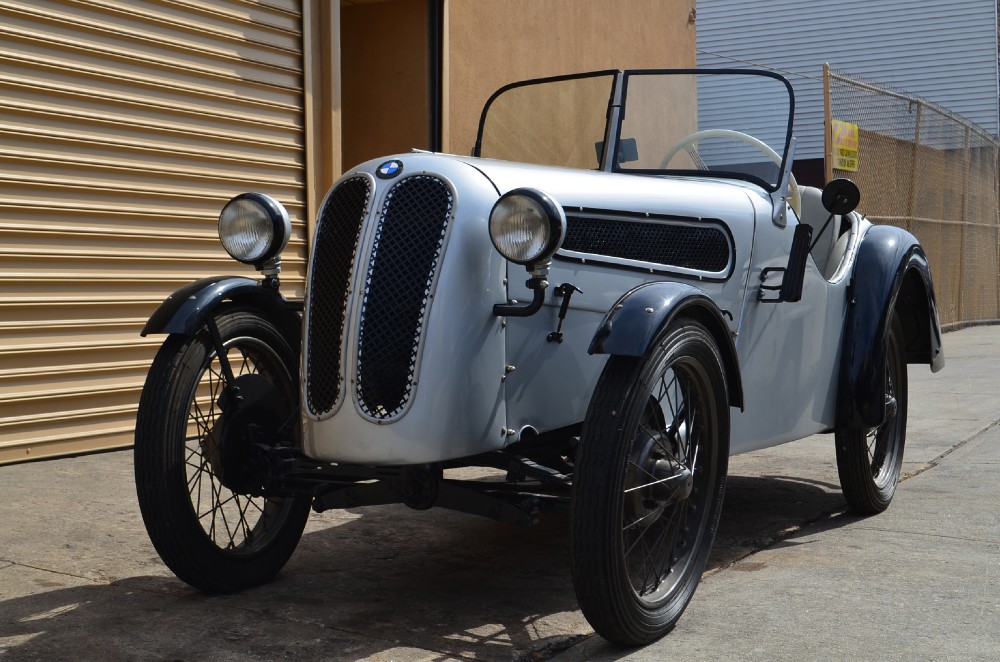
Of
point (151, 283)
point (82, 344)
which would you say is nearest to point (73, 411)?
point (82, 344)

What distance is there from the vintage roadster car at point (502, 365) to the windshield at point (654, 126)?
0.85ft

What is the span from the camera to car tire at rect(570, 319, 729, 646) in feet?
9.75

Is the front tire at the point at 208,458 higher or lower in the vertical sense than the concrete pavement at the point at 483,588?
higher

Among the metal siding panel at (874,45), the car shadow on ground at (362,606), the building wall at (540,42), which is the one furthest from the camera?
→ the metal siding panel at (874,45)

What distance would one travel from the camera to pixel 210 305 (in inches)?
142

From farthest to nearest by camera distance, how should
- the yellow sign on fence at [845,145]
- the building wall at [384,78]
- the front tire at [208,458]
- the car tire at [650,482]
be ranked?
the yellow sign on fence at [845,145] → the building wall at [384,78] → the front tire at [208,458] → the car tire at [650,482]

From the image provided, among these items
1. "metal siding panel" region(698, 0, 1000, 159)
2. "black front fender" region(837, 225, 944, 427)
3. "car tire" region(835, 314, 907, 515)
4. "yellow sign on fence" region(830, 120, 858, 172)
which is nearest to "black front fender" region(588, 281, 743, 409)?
"black front fender" region(837, 225, 944, 427)

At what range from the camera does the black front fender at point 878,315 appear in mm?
4684

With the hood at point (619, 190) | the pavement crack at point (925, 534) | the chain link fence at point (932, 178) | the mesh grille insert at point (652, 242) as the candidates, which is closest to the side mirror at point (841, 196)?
the hood at point (619, 190)

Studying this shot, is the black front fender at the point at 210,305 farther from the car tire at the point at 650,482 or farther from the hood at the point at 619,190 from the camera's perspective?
the car tire at the point at 650,482

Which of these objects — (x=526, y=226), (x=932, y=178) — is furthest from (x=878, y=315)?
Result: (x=932, y=178)

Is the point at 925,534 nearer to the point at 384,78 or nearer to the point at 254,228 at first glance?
the point at 254,228

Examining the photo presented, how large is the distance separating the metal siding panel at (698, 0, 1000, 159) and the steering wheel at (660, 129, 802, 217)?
19.5 m

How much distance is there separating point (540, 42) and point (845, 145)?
159 inches
